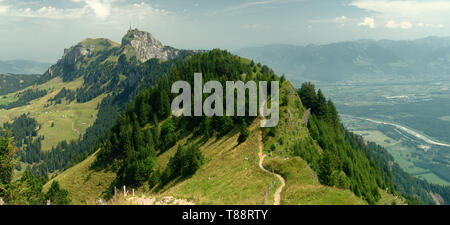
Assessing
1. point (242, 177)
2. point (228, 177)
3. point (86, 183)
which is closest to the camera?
point (242, 177)

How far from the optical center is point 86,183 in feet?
291

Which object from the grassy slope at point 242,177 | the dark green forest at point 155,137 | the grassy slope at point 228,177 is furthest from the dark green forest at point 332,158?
the dark green forest at point 155,137

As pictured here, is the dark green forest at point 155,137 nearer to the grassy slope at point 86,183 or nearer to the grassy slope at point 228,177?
the grassy slope at point 86,183

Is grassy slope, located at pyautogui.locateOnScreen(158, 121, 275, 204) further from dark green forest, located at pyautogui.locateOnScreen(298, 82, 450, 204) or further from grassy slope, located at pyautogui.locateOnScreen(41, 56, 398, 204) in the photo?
dark green forest, located at pyautogui.locateOnScreen(298, 82, 450, 204)

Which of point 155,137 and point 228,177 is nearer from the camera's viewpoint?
point 228,177

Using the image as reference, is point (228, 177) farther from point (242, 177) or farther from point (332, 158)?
point (332, 158)

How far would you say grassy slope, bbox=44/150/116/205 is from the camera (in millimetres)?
82812

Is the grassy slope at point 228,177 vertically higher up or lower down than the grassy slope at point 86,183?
higher up

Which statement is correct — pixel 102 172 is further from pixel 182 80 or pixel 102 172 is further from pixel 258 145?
pixel 182 80

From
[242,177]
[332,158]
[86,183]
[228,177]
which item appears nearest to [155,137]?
[86,183]

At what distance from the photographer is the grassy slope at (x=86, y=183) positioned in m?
82.8

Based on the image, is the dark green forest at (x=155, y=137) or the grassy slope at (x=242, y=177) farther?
the dark green forest at (x=155, y=137)
